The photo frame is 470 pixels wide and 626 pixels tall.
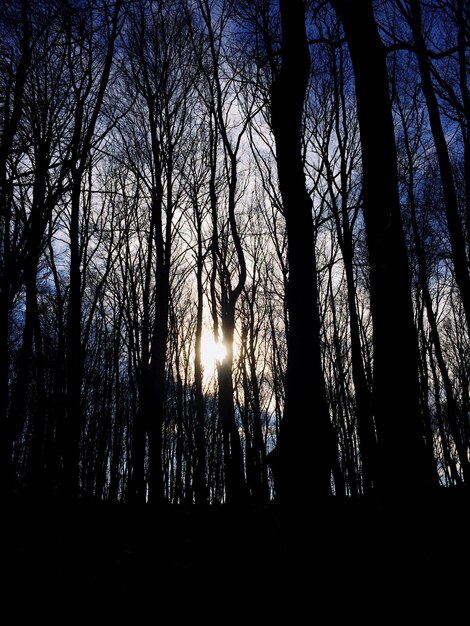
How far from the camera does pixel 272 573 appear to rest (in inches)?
109

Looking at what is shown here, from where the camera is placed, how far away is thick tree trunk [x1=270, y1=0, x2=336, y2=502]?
322 centimetres

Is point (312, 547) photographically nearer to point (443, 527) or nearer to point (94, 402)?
point (443, 527)

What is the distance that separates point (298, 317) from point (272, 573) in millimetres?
2145

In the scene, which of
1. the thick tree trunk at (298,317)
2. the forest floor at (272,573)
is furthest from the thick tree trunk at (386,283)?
the thick tree trunk at (298,317)

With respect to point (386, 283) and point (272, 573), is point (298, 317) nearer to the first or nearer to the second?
point (386, 283)

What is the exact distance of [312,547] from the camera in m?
2.72

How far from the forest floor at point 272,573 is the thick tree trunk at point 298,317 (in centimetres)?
30

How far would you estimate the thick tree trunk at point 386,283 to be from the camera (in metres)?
3.03

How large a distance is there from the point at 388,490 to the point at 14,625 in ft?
8.67

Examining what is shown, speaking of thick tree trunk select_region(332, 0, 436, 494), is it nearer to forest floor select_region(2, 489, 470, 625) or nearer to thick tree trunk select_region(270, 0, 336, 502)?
forest floor select_region(2, 489, 470, 625)

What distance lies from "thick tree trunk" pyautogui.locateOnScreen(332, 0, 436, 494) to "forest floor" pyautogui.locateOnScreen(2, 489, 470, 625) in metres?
0.32

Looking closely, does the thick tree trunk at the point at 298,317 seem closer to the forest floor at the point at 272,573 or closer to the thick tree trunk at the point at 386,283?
the forest floor at the point at 272,573

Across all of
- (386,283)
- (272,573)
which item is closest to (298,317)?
(386,283)

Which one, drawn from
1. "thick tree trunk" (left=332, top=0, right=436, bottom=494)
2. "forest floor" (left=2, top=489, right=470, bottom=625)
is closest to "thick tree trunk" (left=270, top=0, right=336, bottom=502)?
"forest floor" (left=2, top=489, right=470, bottom=625)
